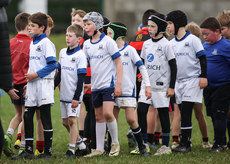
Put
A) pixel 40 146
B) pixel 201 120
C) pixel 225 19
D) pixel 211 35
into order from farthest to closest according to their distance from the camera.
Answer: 1. pixel 225 19
2. pixel 201 120
3. pixel 211 35
4. pixel 40 146

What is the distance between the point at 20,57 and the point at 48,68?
898 mm

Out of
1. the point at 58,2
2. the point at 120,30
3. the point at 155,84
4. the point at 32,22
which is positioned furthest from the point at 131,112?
the point at 58,2

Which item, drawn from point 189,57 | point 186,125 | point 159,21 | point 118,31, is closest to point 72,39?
point 118,31

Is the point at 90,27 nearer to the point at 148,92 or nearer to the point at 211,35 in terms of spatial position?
the point at 148,92

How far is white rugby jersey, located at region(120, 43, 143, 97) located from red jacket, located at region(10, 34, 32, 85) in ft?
4.58

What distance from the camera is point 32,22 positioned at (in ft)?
20.5

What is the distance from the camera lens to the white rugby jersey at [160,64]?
655cm

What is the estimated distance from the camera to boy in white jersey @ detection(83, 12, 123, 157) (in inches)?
243

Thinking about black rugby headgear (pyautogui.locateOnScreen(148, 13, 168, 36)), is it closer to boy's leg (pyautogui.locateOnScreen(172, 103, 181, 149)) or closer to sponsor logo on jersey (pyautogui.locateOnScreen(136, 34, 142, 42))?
sponsor logo on jersey (pyautogui.locateOnScreen(136, 34, 142, 42))

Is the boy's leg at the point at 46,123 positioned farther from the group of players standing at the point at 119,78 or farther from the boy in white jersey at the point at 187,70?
the boy in white jersey at the point at 187,70

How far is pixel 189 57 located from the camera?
674 cm

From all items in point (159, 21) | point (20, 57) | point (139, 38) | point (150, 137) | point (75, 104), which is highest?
point (159, 21)

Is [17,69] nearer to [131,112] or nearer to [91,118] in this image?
[91,118]

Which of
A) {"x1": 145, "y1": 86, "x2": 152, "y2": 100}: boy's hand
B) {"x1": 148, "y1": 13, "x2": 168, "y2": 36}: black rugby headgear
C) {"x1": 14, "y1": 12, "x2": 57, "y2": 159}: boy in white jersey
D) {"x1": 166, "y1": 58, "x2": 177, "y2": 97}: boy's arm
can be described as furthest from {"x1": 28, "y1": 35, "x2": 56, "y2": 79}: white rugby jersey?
{"x1": 166, "y1": 58, "x2": 177, "y2": 97}: boy's arm
